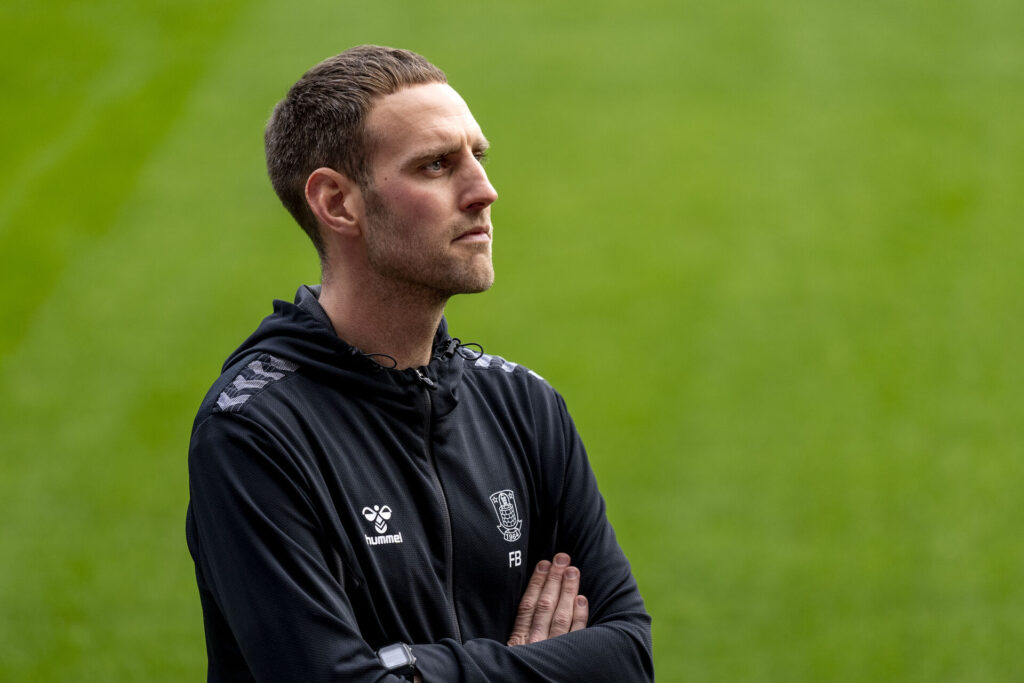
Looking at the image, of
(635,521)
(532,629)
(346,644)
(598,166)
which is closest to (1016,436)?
(635,521)

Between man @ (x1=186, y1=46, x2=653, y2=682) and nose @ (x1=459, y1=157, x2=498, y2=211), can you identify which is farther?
nose @ (x1=459, y1=157, x2=498, y2=211)

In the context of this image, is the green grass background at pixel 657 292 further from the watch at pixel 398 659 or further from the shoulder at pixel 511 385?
the watch at pixel 398 659

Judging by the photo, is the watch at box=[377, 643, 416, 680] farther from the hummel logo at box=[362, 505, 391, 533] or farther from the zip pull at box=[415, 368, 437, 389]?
the zip pull at box=[415, 368, 437, 389]

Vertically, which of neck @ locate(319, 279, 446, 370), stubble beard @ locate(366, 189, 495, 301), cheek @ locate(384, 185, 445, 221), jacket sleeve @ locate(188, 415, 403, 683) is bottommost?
jacket sleeve @ locate(188, 415, 403, 683)

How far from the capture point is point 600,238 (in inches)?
315

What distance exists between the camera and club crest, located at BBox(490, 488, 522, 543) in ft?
7.55

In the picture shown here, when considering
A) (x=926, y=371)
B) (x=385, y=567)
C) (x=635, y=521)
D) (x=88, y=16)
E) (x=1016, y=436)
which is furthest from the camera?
(x=88, y=16)

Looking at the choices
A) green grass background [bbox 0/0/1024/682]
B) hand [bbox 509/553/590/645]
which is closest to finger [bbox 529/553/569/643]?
hand [bbox 509/553/590/645]

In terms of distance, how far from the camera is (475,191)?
2256 mm

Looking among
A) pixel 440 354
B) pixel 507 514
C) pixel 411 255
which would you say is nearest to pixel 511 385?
pixel 440 354

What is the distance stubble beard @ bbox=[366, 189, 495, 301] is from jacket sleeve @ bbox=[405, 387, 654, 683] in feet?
1.39

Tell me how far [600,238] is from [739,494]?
2491mm

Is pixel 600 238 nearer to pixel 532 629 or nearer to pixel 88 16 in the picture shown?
pixel 88 16

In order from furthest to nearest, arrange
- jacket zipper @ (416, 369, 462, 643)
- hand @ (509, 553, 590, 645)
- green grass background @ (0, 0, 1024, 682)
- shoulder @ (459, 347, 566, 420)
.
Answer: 1. green grass background @ (0, 0, 1024, 682)
2. shoulder @ (459, 347, 566, 420)
3. hand @ (509, 553, 590, 645)
4. jacket zipper @ (416, 369, 462, 643)
